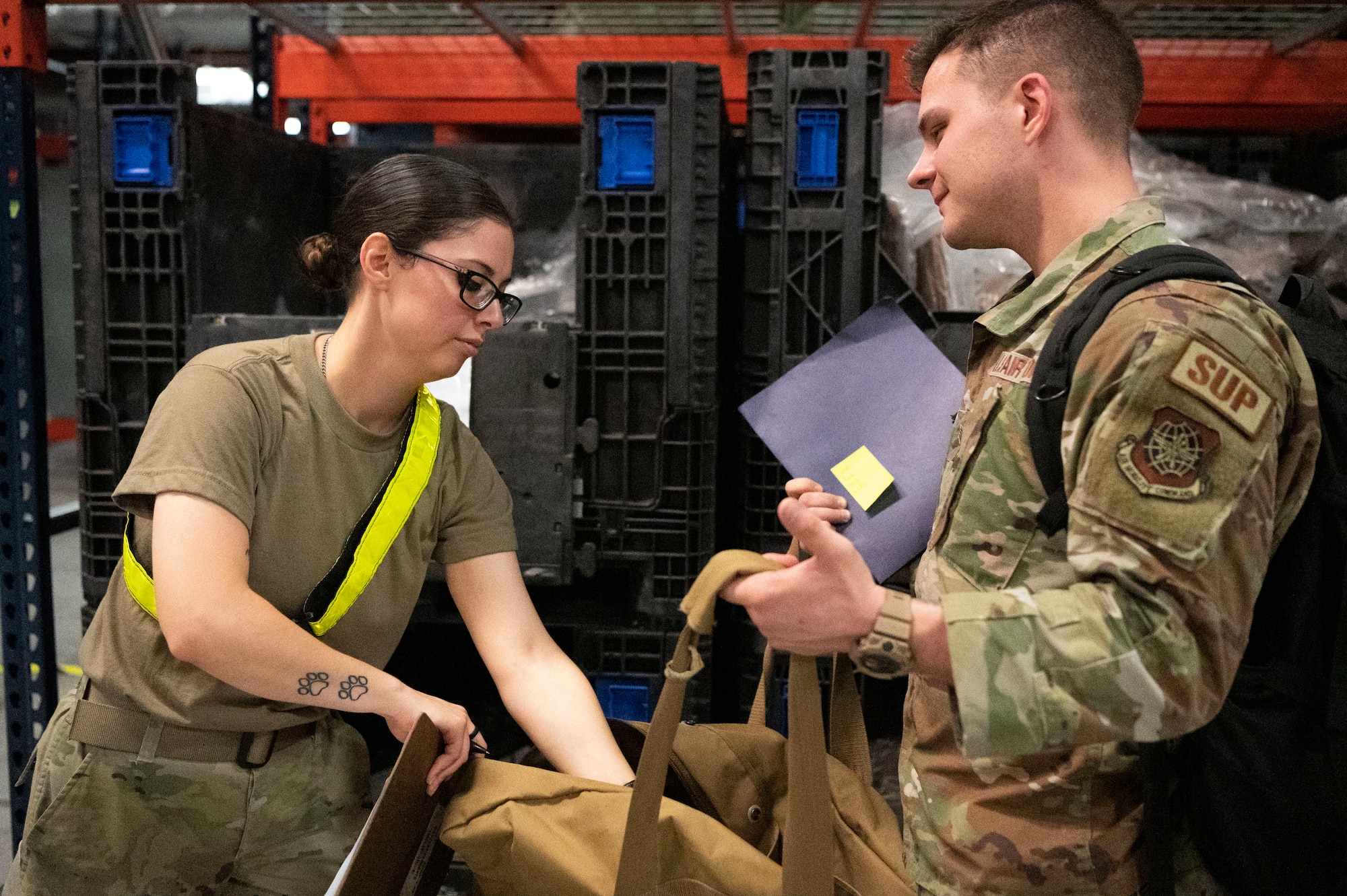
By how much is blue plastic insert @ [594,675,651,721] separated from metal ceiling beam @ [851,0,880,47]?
4.85 ft

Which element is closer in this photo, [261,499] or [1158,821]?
[1158,821]

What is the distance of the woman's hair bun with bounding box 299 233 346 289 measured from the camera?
1608mm

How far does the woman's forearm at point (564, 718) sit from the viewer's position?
146 cm

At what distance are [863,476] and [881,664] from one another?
2.19 ft

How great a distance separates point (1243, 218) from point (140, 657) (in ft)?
8.03

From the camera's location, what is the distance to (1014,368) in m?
1.09

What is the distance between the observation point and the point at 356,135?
428cm

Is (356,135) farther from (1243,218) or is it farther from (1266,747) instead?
(1266,747)

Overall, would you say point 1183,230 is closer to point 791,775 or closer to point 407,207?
point 407,207

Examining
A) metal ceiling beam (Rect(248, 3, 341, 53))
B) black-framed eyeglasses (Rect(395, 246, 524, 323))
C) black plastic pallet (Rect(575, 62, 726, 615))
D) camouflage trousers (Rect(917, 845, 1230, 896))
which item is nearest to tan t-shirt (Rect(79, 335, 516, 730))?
black-framed eyeglasses (Rect(395, 246, 524, 323))

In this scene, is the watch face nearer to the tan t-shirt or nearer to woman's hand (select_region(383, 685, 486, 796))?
woman's hand (select_region(383, 685, 486, 796))

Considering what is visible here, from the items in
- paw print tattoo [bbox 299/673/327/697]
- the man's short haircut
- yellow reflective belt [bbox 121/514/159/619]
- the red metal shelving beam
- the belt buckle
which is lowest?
the belt buckle

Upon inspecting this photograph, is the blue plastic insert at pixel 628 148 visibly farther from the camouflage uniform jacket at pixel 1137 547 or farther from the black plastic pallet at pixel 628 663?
the camouflage uniform jacket at pixel 1137 547

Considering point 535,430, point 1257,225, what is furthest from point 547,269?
point 1257,225
